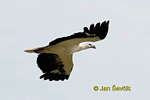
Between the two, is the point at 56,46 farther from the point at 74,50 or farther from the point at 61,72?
the point at 61,72

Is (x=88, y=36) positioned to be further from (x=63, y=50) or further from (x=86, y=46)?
(x=63, y=50)

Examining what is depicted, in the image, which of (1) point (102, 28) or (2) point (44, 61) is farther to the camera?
(2) point (44, 61)

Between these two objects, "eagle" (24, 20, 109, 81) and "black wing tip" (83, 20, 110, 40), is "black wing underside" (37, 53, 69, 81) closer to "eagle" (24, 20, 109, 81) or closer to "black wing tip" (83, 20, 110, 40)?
"eagle" (24, 20, 109, 81)

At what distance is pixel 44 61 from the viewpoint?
24172 millimetres

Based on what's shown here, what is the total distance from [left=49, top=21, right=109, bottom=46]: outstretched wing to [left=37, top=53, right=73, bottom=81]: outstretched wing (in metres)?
1.45

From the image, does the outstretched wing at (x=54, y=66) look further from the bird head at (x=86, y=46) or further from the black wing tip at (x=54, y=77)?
the bird head at (x=86, y=46)

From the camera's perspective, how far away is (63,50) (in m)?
23.6

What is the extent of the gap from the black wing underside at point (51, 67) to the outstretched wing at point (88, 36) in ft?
4.69

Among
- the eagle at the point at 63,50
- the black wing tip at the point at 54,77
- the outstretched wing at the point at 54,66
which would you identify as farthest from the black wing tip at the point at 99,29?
the black wing tip at the point at 54,77

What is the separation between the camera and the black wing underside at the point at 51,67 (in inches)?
947

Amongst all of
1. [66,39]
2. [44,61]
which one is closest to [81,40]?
[66,39]

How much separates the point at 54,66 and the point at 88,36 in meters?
3.31

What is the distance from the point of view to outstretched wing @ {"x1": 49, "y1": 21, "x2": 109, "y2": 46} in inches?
856

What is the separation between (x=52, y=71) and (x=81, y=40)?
292 centimetres
